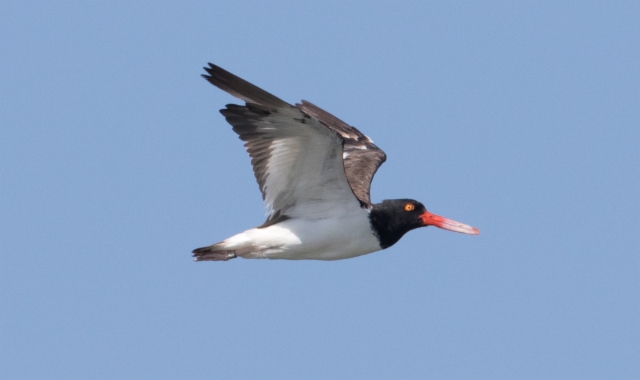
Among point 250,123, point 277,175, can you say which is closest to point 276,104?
point 250,123

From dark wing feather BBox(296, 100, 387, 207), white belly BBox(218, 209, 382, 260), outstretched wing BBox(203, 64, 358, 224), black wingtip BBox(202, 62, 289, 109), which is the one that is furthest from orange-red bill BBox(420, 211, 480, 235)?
black wingtip BBox(202, 62, 289, 109)

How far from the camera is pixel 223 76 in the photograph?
11750mm

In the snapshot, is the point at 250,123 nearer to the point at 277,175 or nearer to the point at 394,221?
the point at 277,175

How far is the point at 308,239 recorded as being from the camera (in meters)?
12.7

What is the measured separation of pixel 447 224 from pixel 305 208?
202 centimetres

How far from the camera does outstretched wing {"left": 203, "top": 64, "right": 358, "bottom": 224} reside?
38.7ft

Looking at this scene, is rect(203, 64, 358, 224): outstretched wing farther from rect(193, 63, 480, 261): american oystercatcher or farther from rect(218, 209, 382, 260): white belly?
rect(218, 209, 382, 260): white belly

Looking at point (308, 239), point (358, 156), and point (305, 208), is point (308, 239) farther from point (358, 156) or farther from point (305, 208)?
point (358, 156)

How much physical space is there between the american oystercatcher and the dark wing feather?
1.27 ft

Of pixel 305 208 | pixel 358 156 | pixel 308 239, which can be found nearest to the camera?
pixel 308 239

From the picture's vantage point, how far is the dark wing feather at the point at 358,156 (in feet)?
46.7

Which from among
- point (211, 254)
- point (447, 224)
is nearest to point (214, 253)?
point (211, 254)

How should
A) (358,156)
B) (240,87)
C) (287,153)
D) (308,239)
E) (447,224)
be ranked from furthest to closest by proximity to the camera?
(358,156) → (447,224) → (308,239) → (287,153) → (240,87)

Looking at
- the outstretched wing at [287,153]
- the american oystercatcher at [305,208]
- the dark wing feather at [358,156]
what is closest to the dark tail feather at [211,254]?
the american oystercatcher at [305,208]
